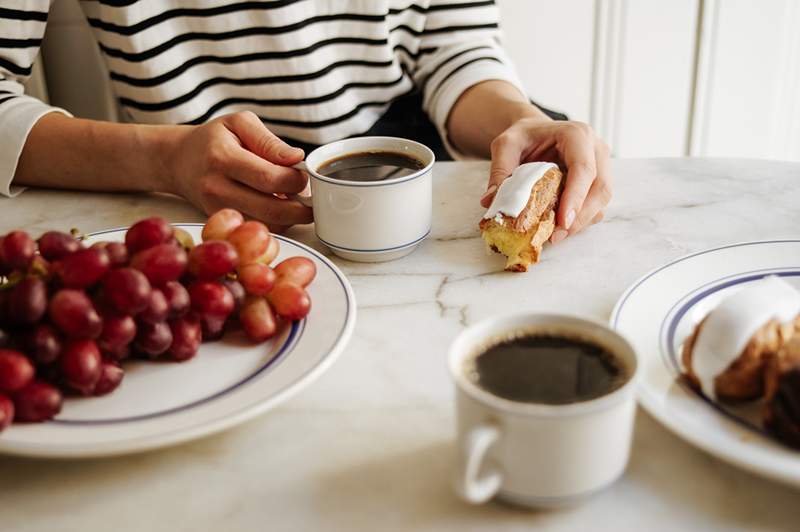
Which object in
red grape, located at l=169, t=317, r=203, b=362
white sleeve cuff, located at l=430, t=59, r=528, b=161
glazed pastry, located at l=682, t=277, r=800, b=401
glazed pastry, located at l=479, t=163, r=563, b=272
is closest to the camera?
glazed pastry, located at l=682, t=277, r=800, b=401

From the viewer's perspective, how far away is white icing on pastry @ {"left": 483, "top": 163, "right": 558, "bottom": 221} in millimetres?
920

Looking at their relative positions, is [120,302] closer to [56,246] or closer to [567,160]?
[56,246]

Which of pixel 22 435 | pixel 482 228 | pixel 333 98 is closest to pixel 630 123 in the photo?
pixel 333 98

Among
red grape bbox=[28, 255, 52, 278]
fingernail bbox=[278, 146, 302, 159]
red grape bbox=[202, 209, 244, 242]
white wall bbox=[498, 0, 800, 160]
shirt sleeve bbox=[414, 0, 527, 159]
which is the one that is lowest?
white wall bbox=[498, 0, 800, 160]

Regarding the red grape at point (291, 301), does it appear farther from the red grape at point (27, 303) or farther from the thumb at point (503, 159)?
the thumb at point (503, 159)

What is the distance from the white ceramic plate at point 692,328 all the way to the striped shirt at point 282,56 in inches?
26.8

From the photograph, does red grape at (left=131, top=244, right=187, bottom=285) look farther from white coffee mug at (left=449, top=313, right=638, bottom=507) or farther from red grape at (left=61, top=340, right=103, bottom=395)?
white coffee mug at (left=449, top=313, right=638, bottom=507)

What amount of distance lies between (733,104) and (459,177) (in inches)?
74.2

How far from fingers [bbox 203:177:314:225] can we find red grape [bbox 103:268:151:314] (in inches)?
14.5

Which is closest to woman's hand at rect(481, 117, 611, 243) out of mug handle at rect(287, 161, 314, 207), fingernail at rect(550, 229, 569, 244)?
fingernail at rect(550, 229, 569, 244)

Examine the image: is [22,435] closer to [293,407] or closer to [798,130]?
[293,407]

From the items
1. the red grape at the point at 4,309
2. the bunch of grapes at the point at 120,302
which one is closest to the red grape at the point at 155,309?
the bunch of grapes at the point at 120,302

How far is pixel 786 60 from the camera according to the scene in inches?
104

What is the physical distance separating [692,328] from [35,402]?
58 cm
